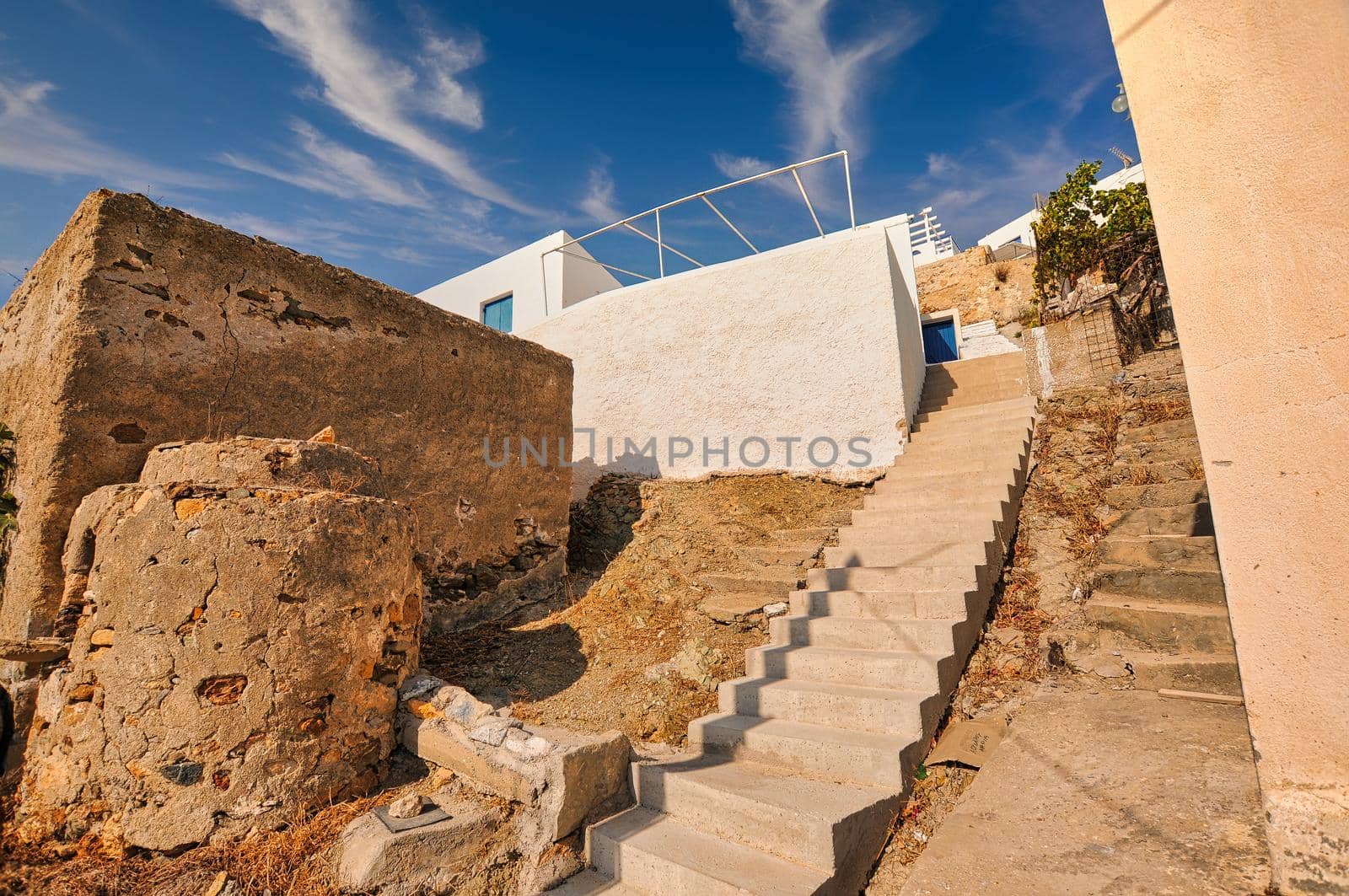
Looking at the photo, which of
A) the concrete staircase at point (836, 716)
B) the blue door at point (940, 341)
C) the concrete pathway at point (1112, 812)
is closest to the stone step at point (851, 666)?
the concrete staircase at point (836, 716)

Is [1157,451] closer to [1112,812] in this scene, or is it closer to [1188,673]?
[1188,673]

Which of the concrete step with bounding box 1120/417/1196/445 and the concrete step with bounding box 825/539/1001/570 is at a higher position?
the concrete step with bounding box 1120/417/1196/445

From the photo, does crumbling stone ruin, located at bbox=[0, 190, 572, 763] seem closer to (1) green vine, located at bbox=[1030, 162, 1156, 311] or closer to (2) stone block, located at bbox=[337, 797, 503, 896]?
(2) stone block, located at bbox=[337, 797, 503, 896]

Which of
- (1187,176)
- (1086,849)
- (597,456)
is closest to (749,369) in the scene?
(597,456)

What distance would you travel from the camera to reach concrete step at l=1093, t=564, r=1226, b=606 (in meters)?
3.71

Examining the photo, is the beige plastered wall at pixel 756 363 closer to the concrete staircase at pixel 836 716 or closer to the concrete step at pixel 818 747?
the concrete staircase at pixel 836 716

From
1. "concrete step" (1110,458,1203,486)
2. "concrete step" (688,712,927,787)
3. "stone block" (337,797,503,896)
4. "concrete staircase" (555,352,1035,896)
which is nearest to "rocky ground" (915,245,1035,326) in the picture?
"concrete step" (1110,458,1203,486)

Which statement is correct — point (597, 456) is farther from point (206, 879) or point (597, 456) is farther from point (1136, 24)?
point (1136, 24)

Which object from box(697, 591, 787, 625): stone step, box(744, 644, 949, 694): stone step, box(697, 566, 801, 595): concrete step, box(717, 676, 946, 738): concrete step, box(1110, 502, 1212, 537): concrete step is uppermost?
box(1110, 502, 1212, 537): concrete step

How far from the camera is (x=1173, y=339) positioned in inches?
295

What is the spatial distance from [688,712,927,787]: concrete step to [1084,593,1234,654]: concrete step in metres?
1.62

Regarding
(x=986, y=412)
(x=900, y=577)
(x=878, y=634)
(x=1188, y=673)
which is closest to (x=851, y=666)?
(x=878, y=634)

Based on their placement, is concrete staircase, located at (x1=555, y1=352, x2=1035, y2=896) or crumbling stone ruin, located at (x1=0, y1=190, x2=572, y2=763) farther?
crumbling stone ruin, located at (x1=0, y1=190, x2=572, y2=763)

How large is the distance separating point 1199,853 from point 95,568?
4.60 m
